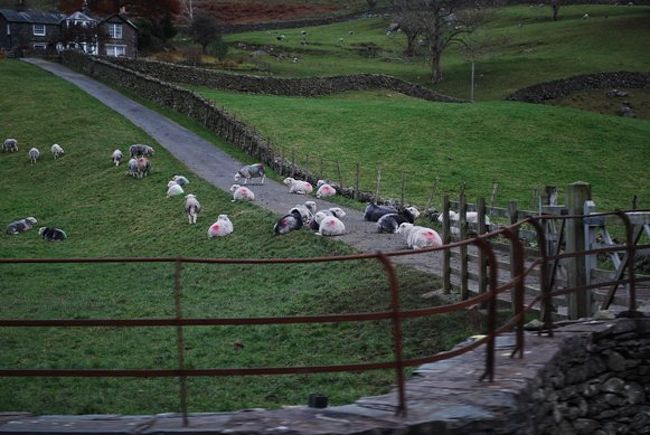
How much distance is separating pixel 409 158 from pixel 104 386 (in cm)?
Result: 2793

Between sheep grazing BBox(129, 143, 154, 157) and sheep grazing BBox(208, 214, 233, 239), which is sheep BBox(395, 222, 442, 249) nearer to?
sheep grazing BBox(208, 214, 233, 239)

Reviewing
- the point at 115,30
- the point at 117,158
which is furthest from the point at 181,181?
the point at 115,30

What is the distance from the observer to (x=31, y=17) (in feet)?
296

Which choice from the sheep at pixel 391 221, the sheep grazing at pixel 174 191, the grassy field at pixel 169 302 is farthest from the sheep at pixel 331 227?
the sheep grazing at pixel 174 191

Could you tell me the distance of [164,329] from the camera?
15672 millimetres

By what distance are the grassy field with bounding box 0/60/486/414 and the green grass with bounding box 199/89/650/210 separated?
787 cm

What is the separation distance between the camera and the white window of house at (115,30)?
3282 inches

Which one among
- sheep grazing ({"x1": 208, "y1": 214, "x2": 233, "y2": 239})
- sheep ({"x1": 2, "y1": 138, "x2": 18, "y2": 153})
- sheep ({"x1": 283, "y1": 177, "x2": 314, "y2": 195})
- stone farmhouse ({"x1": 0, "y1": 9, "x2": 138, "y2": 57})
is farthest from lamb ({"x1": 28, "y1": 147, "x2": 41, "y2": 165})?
stone farmhouse ({"x1": 0, "y1": 9, "x2": 138, "y2": 57})

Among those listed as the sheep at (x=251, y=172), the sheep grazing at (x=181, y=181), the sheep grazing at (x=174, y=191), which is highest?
the sheep at (x=251, y=172)

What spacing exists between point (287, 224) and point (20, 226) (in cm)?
1106

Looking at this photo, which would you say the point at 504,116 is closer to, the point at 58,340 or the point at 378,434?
the point at 58,340

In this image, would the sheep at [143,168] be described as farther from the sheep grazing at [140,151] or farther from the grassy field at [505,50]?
the grassy field at [505,50]

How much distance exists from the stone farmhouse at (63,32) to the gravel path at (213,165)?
17.1m

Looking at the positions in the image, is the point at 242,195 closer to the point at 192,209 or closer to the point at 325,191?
the point at 192,209
